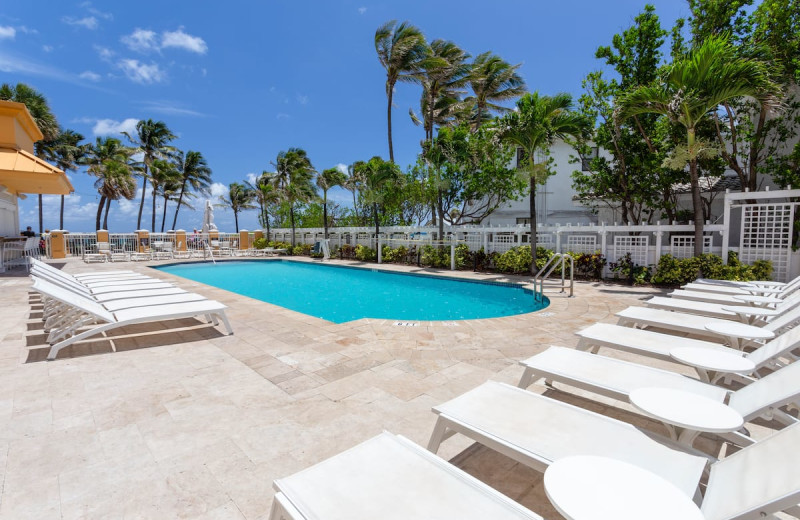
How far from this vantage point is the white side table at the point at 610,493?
1226 mm

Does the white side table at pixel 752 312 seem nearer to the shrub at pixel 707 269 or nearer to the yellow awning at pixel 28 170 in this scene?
the shrub at pixel 707 269

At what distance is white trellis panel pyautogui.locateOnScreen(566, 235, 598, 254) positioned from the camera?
11.5 m

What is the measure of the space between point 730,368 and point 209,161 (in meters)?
39.9

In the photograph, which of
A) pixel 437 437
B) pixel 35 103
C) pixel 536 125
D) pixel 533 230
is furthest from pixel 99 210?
pixel 437 437

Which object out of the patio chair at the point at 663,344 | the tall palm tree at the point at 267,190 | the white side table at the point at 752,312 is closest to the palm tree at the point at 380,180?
the white side table at the point at 752,312

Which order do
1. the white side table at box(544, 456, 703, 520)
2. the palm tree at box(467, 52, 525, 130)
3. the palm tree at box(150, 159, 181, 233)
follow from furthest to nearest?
the palm tree at box(150, 159, 181, 233)
the palm tree at box(467, 52, 525, 130)
the white side table at box(544, 456, 703, 520)

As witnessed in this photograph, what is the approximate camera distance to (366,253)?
57.6 ft

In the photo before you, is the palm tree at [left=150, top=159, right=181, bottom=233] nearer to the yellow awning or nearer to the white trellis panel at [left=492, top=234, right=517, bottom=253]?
the yellow awning

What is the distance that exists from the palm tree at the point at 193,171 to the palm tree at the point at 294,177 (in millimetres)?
8733

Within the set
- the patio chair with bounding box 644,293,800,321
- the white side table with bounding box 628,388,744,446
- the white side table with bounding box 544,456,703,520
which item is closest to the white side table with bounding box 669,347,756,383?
the white side table with bounding box 628,388,744,446

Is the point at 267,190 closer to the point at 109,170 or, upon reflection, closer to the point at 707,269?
the point at 109,170

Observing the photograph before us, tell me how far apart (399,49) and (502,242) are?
1190cm

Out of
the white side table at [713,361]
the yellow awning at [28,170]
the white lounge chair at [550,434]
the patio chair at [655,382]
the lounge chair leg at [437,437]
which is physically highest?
the yellow awning at [28,170]

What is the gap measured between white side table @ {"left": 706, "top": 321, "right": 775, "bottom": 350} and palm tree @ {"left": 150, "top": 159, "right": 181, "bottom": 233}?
36.8 meters
